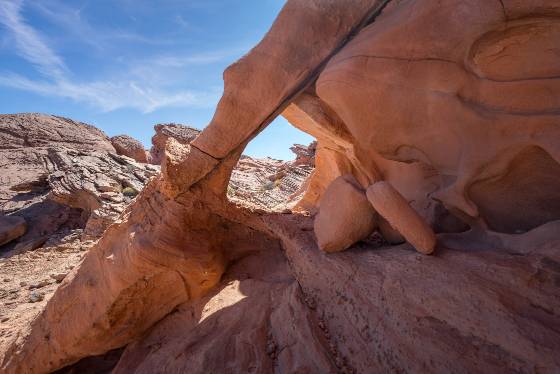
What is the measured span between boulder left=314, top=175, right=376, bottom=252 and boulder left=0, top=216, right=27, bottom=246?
33.5 feet

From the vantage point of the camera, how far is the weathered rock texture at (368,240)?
1.61 metres

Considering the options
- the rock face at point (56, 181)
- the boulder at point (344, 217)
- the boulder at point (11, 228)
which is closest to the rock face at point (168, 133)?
the rock face at point (56, 181)

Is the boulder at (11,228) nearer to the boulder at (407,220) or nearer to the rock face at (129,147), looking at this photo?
the rock face at (129,147)

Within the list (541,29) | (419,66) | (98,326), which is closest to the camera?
(541,29)

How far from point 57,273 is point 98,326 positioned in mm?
3342

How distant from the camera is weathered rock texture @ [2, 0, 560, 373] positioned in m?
1.61

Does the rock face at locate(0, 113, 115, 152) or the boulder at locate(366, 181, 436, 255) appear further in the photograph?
the rock face at locate(0, 113, 115, 152)

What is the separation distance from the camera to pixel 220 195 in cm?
323

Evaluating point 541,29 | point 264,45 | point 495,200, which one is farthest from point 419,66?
point 264,45

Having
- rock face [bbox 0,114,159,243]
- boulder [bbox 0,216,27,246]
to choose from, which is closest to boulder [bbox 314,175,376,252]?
rock face [bbox 0,114,159,243]

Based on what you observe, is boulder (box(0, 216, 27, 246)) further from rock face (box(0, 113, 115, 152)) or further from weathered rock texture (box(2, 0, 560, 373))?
weathered rock texture (box(2, 0, 560, 373))

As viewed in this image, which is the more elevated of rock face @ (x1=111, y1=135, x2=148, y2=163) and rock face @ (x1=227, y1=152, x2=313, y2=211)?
rock face @ (x1=111, y1=135, x2=148, y2=163)

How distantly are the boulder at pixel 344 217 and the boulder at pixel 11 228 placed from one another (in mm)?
10215

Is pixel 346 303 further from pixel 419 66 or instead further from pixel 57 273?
pixel 57 273
